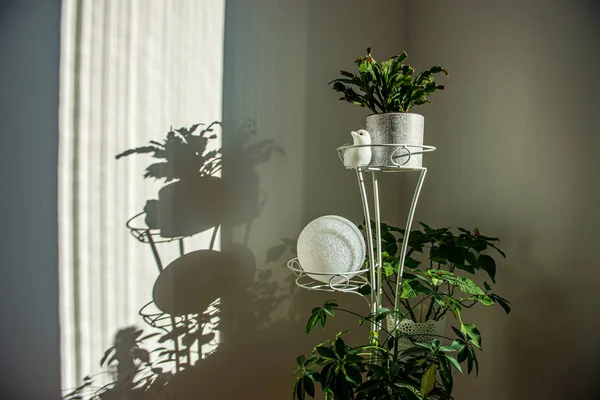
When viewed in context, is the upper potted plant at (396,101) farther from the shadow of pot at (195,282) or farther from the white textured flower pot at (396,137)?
the shadow of pot at (195,282)

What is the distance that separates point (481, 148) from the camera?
5.25 ft

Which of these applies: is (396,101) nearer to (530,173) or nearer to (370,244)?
(370,244)

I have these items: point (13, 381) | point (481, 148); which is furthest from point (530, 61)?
point (13, 381)

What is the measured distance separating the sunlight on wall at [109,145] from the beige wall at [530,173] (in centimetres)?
111

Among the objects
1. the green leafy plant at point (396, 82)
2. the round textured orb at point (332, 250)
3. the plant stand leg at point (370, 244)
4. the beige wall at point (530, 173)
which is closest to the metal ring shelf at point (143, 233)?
the round textured orb at point (332, 250)

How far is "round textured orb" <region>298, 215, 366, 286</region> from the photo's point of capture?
3.96 ft

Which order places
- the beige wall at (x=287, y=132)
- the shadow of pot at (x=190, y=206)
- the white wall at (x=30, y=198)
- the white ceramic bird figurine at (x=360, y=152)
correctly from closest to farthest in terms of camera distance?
the white ceramic bird figurine at (x=360, y=152), the white wall at (x=30, y=198), the shadow of pot at (x=190, y=206), the beige wall at (x=287, y=132)

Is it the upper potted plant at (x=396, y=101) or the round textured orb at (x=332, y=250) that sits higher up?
the upper potted plant at (x=396, y=101)

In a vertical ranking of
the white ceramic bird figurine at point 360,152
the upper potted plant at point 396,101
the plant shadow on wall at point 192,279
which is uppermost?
the upper potted plant at point 396,101

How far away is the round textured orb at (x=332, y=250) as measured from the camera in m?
1.21

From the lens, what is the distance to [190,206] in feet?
4.80

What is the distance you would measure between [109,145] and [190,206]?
0.33m

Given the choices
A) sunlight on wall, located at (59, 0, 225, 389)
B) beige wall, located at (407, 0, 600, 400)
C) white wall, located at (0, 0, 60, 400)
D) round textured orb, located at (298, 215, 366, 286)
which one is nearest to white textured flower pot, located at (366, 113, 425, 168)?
round textured orb, located at (298, 215, 366, 286)

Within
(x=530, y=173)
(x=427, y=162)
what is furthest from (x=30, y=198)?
(x=530, y=173)
